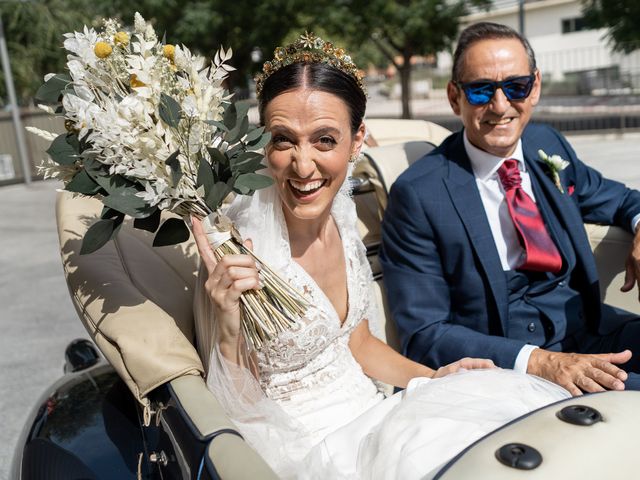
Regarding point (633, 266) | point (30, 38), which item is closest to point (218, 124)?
point (633, 266)

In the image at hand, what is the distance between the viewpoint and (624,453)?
4.15 ft

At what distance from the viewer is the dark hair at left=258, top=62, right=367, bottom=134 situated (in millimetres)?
2104

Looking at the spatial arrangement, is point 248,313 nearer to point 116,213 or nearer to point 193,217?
point 193,217

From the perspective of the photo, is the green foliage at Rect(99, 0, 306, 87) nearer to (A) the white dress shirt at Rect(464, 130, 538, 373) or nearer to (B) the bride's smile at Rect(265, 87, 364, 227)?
(A) the white dress shirt at Rect(464, 130, 538, 373)

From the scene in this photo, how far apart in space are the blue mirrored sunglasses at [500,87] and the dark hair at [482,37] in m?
0.08

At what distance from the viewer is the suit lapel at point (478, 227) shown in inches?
101

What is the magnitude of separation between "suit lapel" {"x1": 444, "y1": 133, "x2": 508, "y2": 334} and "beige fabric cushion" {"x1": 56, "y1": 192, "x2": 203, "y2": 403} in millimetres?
1013

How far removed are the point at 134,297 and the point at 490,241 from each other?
1307 mm

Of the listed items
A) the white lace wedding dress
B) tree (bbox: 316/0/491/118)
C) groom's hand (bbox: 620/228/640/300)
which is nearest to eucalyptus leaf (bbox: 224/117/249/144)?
the white lace wedding dress

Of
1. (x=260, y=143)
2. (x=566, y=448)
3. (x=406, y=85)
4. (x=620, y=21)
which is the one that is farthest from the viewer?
(x=406, y=85)

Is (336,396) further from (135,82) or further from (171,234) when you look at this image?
(135,82)

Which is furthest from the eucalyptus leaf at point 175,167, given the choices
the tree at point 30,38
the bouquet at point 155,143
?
the tree at point 30,38

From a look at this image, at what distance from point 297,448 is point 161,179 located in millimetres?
828

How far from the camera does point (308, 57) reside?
213 cm
